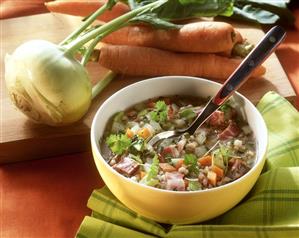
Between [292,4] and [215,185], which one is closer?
[215,185]

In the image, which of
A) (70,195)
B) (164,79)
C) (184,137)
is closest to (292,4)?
(164,79)

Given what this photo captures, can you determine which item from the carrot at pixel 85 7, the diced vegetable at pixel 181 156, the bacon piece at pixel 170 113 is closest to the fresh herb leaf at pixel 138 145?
the diced vegetable at pixel 181 156

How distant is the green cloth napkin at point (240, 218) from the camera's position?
3.34 feet

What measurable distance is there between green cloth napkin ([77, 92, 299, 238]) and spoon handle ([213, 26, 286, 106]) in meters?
0.19

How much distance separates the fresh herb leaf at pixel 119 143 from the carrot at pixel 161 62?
1.35 feet

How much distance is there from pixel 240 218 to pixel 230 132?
176 millimetres

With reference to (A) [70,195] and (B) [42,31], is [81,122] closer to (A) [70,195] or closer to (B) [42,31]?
(A) [70,195]

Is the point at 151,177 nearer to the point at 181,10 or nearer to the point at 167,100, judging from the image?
the point at 167,100

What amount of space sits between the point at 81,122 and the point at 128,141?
0.29m

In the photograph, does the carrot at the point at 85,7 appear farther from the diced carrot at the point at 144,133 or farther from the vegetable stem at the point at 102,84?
the diced carrot at the point at 144,133

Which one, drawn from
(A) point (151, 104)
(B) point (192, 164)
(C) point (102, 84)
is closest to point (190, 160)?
(B) point (192, 164)

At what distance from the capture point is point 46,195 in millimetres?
1194

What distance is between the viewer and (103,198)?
3.65 ft

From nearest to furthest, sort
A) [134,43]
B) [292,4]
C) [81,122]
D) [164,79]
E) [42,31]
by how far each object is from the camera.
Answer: [164,79], [81,122], [134,43], [42,31], [292,4]
